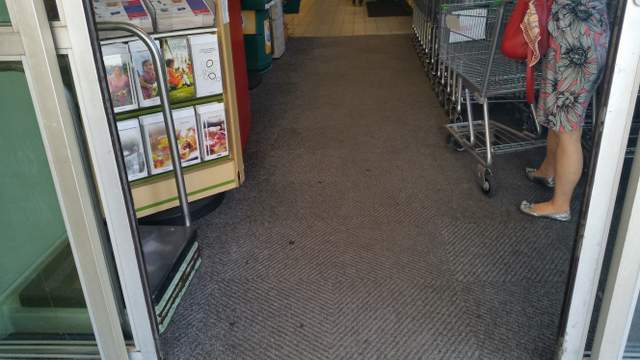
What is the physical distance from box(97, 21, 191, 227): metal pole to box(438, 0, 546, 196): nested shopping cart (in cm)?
158

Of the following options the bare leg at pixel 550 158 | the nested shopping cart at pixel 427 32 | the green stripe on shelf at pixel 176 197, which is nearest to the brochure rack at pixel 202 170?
the green stripe on shelf at pixel 176 197

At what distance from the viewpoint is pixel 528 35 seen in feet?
7.51

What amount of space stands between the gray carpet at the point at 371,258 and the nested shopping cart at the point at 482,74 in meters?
0.14

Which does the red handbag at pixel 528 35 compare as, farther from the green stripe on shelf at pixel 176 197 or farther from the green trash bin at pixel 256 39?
the green trash bin at pixel 256 39

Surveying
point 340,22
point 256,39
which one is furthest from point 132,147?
point 340,22

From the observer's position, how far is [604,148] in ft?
4.26

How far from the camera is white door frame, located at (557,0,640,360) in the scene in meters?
1.21

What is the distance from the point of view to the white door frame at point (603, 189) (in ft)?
3.96

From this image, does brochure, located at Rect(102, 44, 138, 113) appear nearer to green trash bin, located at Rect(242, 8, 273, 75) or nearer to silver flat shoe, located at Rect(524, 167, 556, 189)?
silver flat shoe, located at Rect(524, 167, 556, 189)

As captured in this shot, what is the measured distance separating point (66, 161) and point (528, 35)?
191 centimetres

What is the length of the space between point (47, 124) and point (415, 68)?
15.2 ft

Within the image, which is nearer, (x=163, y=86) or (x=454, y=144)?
(x=163, y=86)

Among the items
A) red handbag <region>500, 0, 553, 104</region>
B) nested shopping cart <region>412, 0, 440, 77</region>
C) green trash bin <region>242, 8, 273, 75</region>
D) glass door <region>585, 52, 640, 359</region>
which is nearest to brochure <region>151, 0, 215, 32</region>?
red handbag <region>500, 0, 553, 104</region>

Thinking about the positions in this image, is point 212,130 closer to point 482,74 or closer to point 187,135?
point 187,135
